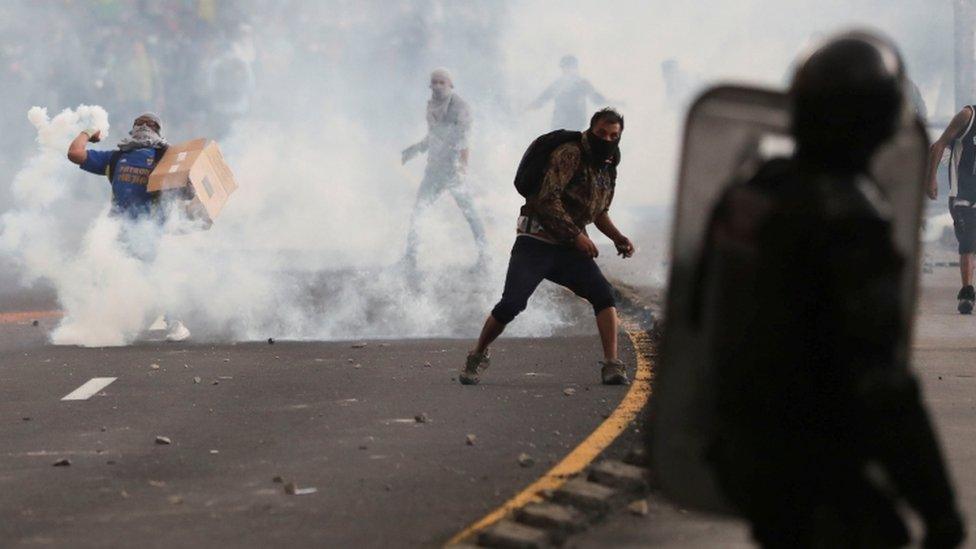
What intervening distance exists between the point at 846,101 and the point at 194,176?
10763mm

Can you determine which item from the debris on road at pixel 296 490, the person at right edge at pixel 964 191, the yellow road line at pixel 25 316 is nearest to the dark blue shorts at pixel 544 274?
the debris on road at pixel 296 490

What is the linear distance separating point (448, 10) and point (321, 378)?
3670 cm

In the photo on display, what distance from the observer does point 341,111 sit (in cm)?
4591

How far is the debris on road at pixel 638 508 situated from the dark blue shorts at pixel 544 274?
3.86 metres

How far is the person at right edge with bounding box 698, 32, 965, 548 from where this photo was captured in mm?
3143

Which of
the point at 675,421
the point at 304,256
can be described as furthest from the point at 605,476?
the point at 304,256

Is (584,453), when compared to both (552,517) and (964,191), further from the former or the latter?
(964,191)

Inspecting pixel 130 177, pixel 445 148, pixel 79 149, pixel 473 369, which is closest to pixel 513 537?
pixel 473 369

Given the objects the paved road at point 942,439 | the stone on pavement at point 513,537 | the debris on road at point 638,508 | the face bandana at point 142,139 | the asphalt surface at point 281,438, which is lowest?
the asphalt surface at point 281,438

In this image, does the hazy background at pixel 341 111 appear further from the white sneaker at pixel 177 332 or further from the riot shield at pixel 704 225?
the riot shield at pixel 704 225

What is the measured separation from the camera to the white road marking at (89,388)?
10078mm

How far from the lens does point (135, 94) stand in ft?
128

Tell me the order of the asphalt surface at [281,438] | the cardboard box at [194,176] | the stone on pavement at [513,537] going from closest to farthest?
the stone on pavement at [513,537] < the asphalt surface at [281,438] < the cardboard box at [194,176]

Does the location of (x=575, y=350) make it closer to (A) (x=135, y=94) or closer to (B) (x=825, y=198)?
(B) (x=825, y=198)
